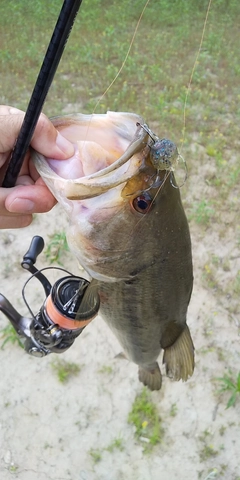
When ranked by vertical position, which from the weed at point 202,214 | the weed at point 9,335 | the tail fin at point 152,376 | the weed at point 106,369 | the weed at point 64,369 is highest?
the tail fin at point 152,376

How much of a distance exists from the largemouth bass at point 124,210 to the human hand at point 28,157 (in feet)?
0.22

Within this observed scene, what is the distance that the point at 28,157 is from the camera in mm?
1696

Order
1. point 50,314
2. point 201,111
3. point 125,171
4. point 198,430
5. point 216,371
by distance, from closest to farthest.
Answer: point 125,171, point 50,314, point 198,430, point 216,371, point 201,111

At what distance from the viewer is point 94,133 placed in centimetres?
157

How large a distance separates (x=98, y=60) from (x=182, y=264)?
6.15m

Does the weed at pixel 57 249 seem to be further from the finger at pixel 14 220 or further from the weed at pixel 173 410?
the finger at pixel 14 220

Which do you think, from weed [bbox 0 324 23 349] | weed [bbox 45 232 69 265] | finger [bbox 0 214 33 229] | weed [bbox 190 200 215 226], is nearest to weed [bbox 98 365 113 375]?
weed [bbox 0 324 23 349]

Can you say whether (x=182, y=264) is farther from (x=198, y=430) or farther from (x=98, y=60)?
(x=98, y=60)

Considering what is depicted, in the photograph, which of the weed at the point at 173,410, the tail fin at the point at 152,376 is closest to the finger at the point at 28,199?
the tail fin at the point at 152,376

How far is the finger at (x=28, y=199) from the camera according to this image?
1.64m

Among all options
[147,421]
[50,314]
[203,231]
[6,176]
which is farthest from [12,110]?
[203,231]

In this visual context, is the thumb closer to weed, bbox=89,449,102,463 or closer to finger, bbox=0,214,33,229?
finger, bbox=0,214,33,229

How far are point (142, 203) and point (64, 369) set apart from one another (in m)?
2.30

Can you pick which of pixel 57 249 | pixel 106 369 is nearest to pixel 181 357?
pixel 106 369
